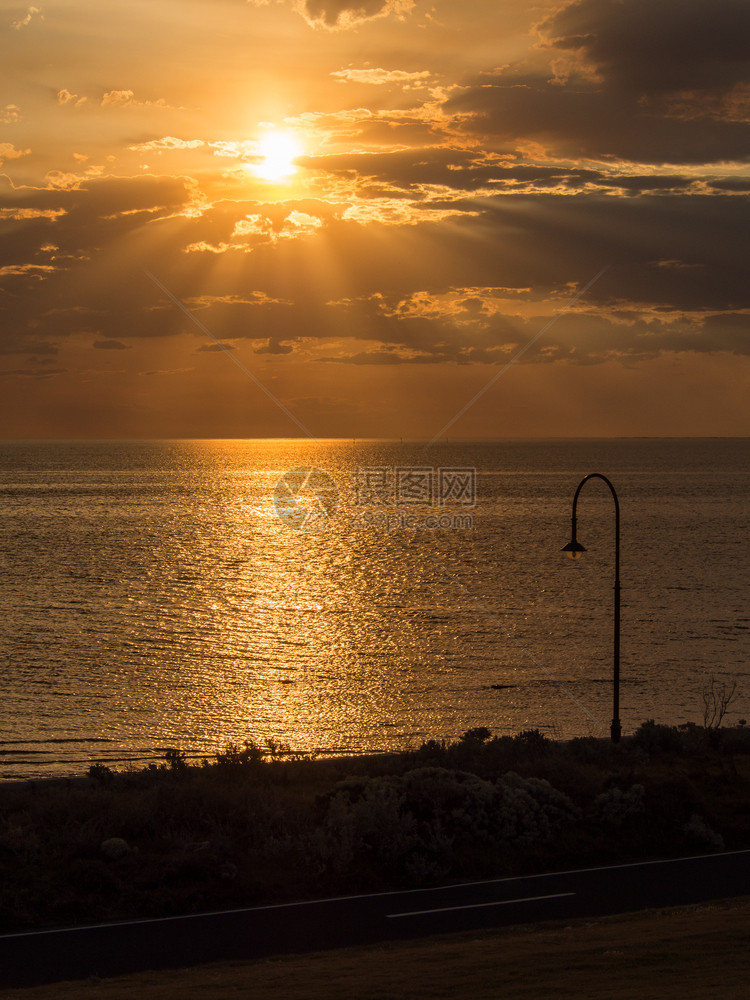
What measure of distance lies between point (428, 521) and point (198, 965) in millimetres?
98698

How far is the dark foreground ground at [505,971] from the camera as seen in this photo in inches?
340

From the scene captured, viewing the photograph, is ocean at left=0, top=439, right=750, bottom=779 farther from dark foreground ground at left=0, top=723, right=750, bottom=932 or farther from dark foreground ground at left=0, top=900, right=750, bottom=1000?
dark foreground ground at left=0, top=900, right=750, bottom=1000

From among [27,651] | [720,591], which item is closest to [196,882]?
[27,651]

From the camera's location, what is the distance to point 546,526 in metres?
94.4

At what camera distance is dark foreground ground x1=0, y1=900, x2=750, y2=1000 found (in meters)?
8.64

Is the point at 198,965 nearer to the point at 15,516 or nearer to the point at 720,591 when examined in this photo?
→ the point at 720,591

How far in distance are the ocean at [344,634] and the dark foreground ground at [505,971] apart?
1475 cm

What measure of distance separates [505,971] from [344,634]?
114 ft
